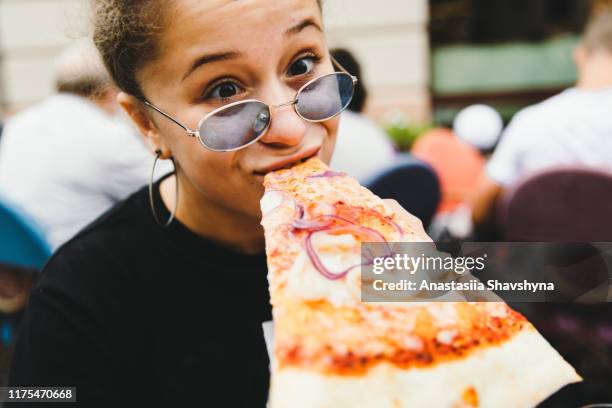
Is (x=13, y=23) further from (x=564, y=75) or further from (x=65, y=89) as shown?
(x=564, y=75)

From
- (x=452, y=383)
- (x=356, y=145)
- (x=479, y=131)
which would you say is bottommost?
(x=452, y=383)

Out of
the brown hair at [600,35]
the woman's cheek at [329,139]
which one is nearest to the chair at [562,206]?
the brown hair at [600,35]

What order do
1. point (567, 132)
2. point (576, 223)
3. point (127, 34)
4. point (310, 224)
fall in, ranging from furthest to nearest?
1. point (567, 132)
2. point (576, 223)
3. point (127, 34)
4. point (310, 224)

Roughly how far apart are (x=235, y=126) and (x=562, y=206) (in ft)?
5.76

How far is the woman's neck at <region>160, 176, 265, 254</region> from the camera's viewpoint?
1418 mm

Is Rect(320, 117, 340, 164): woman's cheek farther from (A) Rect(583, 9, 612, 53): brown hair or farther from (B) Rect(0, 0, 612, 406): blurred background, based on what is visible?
(A) Rect(583, 9, 612, 53): brown hair

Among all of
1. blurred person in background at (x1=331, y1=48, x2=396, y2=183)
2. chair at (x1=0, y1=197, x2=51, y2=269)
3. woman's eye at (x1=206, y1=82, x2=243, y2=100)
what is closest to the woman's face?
woman's eye at (x1=206, y1=82, x2=243, y2=100)

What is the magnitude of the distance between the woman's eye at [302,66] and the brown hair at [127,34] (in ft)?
0.58

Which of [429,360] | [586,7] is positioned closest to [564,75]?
[586,7]

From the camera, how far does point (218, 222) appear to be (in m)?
1.43

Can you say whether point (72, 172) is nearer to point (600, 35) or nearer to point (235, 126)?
point (235, 126)

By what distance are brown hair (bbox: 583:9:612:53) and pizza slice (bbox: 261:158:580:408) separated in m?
2.59

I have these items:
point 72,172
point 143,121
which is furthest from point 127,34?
point 72,172

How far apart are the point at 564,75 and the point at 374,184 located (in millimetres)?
5671
